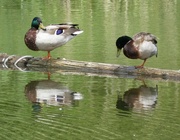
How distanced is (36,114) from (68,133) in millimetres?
1374

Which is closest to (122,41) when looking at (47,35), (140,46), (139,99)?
(140,46)

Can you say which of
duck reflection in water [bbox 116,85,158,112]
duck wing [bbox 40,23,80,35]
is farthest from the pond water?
duck wing [bbox 40,23,80,35]

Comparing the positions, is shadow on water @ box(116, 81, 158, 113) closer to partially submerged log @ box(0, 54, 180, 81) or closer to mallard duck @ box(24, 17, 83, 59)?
partially submerged log @ box(0, 54, 180, 81)

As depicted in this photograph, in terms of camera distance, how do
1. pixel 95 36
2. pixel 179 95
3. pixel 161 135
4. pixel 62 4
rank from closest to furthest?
pixel 161 135 < pixel 179 95 < pixel 95 36 < pixel 62 4

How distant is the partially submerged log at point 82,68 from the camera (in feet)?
44.5

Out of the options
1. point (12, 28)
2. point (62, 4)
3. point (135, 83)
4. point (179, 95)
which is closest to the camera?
point (179, 95)

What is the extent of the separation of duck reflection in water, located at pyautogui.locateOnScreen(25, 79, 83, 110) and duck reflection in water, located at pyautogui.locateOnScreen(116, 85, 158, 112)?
78 centimetres

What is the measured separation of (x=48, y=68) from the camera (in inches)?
591

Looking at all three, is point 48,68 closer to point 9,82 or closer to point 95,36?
point 9,82

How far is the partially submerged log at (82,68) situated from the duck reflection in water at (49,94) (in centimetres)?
103

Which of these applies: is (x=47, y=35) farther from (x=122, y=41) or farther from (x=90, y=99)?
(x=90, y=99)

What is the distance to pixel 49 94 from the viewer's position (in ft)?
39.6

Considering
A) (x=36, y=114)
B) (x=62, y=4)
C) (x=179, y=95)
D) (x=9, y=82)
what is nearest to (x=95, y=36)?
(x=9, y=82)

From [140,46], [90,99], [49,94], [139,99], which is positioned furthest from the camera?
[140,46]
